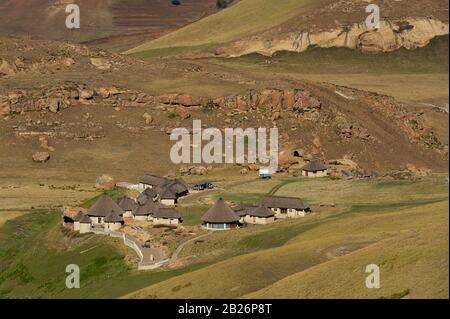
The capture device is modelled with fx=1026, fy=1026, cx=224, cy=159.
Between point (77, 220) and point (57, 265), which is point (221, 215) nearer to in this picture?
point (77, 220)

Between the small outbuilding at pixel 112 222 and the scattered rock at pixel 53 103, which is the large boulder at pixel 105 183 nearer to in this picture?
the scattered rock at pixel 53 103

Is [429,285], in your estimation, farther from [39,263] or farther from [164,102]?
[164,102]

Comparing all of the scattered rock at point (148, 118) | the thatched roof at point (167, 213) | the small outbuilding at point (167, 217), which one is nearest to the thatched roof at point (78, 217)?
the thatched roof at point (167, 213)

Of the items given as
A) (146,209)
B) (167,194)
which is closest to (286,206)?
(146,209)

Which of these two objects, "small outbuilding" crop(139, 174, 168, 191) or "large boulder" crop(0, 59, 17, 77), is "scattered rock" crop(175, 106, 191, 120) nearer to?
"large boulder" crop(0, 59, 17, 77)

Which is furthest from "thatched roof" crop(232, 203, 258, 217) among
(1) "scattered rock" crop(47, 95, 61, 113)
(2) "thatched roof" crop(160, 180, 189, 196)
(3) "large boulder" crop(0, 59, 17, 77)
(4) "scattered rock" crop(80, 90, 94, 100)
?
(3) "large boulder" crop(0, 59, 17, 77)
